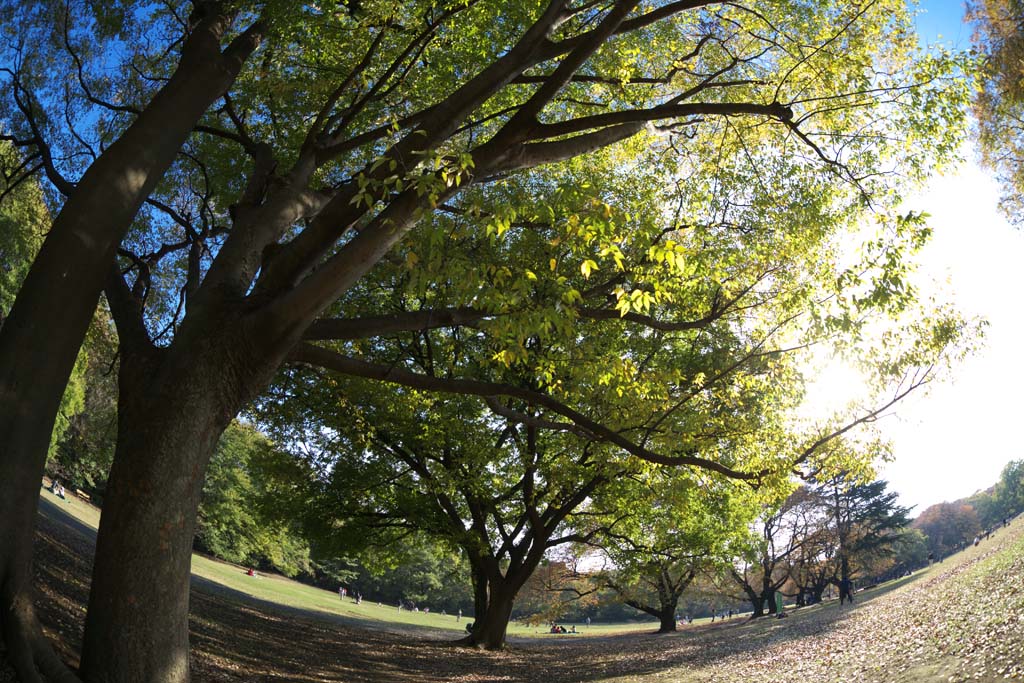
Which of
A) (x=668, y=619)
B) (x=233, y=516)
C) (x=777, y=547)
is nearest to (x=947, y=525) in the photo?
(x=777, y=547)

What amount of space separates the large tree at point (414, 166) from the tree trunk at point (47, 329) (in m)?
0.24

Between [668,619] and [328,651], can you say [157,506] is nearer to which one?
[328,651]

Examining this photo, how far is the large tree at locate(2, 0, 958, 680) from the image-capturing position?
5.48 meters

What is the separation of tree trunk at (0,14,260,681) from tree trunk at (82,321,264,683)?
49cm

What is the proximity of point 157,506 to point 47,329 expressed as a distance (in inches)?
69.5

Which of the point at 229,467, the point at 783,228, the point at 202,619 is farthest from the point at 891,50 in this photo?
the point at 229,467

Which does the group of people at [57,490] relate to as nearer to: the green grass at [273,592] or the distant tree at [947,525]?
the green grass at [273,592]

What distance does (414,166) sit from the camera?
19.7ft

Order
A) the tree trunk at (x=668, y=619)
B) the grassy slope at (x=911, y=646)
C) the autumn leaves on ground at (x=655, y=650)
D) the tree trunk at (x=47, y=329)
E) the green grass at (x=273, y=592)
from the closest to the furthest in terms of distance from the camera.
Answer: the tree trunk at (x=47, y=329) → the autumn leaves on ground at (x=655, y=650) → the grassy slope at (x=911, y=646) → the green grass at (x=273, y=592) → the tree trunk at (x=668, y=619)

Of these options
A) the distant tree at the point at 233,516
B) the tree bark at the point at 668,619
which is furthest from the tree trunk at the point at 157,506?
the tree bark at the point at 668,619

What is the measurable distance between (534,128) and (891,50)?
18.5 feet

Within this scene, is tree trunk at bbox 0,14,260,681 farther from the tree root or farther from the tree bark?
the tree bark

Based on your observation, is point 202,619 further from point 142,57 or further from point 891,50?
point 891,50

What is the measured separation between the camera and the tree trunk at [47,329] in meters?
5.09
